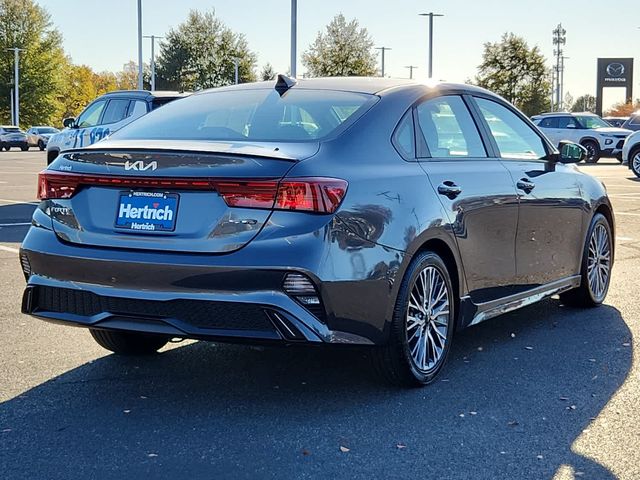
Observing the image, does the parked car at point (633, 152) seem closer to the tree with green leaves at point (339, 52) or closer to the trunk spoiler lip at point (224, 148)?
the trunk spoiler lip at point (224, 148)

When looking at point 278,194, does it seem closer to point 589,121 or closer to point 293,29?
point 293,29

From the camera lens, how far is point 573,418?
4.21 meters

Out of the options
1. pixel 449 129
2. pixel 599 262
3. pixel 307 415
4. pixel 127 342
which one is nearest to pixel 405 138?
pixel 449 129

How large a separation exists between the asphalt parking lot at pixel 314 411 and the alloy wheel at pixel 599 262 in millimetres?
721

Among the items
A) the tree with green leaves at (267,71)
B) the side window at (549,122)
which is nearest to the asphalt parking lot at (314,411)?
the side window at (549,122)

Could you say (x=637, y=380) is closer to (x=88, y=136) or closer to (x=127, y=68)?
(x=88, y=136)

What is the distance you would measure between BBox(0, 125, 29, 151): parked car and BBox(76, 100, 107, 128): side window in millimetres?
39237

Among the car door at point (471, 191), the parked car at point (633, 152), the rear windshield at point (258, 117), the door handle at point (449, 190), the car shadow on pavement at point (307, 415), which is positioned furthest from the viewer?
the parked car at point (633, 152)

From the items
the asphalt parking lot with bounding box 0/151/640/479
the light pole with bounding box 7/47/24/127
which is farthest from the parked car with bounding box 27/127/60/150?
the asphalt parking lot with bounding box 0/151/640/479

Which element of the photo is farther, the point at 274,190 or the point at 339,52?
the point at 339,52

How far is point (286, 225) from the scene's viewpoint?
3.96 m

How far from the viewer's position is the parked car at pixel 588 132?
1268 inches

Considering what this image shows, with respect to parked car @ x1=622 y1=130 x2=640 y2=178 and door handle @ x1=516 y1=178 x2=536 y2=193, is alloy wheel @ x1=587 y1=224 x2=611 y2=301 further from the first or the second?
parked car @ x1=622 y1=130 x2=640 y2=178

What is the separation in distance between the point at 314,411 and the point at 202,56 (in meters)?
78.9
